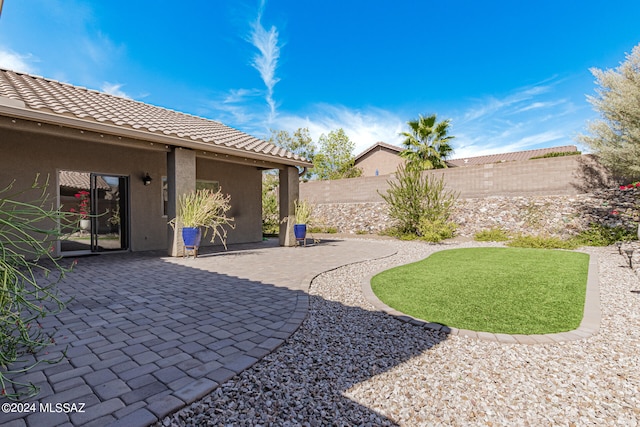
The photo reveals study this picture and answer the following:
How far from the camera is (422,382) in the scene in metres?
2.44

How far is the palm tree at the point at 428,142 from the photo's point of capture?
2002 centimetres

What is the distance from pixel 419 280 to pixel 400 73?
17.9 m

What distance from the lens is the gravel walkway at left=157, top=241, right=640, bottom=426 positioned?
6.61 feet

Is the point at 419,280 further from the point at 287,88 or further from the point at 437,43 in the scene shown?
the point at 287,88

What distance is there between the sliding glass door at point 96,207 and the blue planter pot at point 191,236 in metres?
2.63

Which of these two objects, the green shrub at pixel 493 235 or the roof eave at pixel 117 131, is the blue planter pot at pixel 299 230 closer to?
the roof eave at pixel 117 131

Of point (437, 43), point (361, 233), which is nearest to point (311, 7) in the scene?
point (437, 43)

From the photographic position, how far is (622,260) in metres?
7.67

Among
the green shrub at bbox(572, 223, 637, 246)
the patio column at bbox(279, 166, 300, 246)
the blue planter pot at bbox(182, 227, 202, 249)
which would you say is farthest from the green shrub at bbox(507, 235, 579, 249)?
the blue planter pot at bbox(182, 227, 202, 249)

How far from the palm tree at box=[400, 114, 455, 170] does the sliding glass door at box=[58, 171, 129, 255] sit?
16.4 meters

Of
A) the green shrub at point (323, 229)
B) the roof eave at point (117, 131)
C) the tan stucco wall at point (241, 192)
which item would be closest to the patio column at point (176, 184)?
the roof eave at point (117, 131)

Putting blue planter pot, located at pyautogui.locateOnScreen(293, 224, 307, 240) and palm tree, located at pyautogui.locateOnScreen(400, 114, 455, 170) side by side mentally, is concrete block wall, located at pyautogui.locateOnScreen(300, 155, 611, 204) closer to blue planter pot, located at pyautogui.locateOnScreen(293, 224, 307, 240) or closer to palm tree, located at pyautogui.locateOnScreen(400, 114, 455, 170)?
palm tree, located at pyautogui.locateOnScreen(400, 114, 455, 170)

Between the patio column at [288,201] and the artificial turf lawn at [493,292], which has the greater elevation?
the patio column at [288,201]

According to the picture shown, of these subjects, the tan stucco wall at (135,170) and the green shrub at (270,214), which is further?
the green shrub at (270,214)
